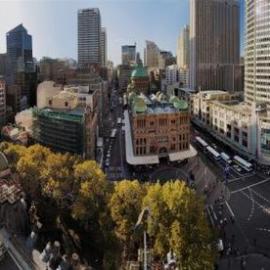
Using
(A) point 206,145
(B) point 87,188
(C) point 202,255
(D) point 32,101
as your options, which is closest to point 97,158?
(A) point 206,145

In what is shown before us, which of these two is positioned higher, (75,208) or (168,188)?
(168,188)

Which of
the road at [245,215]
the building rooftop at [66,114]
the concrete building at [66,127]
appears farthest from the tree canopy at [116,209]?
the building rooftop at [66,114]

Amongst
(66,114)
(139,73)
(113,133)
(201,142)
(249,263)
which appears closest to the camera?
(249,263)

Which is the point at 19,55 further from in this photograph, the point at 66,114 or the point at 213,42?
the point at 66,114

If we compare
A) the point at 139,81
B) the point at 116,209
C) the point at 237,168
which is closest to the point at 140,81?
the point at 139,81

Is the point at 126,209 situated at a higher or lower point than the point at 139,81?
lower

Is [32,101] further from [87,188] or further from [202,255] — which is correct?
[202,255]

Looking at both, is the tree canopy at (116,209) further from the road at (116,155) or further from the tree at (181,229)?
the road at (116,155)

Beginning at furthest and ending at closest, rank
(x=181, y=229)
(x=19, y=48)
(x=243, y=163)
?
1. (x=19, y=48)
2. (x=243, y=163)
3. (x=181, y=229)
